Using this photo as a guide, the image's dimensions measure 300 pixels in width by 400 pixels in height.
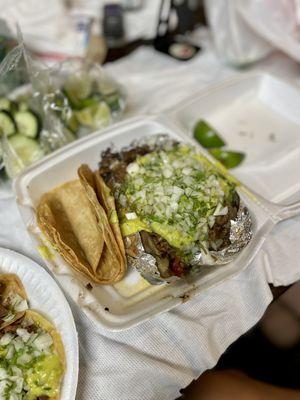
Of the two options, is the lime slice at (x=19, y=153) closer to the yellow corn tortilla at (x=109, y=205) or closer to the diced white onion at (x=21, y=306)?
the yellow corn tortilla at (x=109, y=205)

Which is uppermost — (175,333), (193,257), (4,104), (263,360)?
(4,104)

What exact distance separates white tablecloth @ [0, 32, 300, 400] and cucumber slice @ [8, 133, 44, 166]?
5.0 inches

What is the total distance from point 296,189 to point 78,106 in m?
0.68

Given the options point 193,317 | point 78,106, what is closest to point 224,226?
point 193,317

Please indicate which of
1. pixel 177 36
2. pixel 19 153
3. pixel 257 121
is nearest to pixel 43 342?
pixel 19 153

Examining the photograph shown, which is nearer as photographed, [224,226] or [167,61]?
[224,226]

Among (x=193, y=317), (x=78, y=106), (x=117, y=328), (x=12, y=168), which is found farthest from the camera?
(x=78, y=106)

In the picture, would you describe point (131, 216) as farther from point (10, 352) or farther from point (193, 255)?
point (10, 352)

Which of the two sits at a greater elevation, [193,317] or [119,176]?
[119,176]

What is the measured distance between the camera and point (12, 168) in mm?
1174

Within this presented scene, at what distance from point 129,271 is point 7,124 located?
526 millimetres

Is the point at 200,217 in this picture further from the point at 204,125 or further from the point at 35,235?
the point at 204,125

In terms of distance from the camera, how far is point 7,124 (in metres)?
1.18

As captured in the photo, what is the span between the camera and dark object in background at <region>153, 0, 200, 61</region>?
5.54ft
